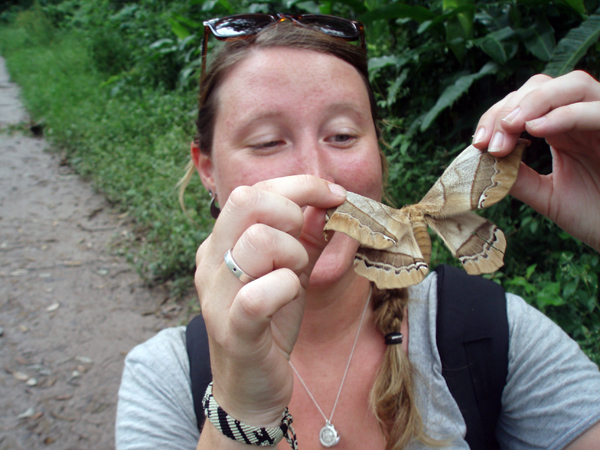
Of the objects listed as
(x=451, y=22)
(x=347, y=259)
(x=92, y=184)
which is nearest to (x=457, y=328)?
(x=347, y=259)

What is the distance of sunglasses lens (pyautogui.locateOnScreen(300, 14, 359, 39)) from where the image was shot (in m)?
2.17

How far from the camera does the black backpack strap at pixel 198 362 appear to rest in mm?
1831

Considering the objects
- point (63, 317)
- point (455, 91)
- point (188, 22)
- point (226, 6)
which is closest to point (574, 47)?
point (455, 91)

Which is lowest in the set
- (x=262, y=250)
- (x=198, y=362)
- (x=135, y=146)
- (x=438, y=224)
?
(x=135, y=146)

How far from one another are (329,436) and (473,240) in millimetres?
1049

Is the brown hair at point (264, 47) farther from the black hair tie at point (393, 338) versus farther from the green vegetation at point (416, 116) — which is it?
the black hair tie at point (393, 338)

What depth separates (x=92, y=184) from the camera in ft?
25.7

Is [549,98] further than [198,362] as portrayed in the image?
No

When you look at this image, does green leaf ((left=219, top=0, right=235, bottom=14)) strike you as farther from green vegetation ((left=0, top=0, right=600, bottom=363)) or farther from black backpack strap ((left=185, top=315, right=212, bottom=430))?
black backpack strap ((left=185, top=315, right=212, bottom=430))

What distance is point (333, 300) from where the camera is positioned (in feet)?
6.48

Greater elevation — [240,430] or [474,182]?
[474,182]

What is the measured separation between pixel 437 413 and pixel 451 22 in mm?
3528

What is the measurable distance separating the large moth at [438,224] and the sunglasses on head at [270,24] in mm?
1075

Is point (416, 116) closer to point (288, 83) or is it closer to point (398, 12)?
point (398, 12)
